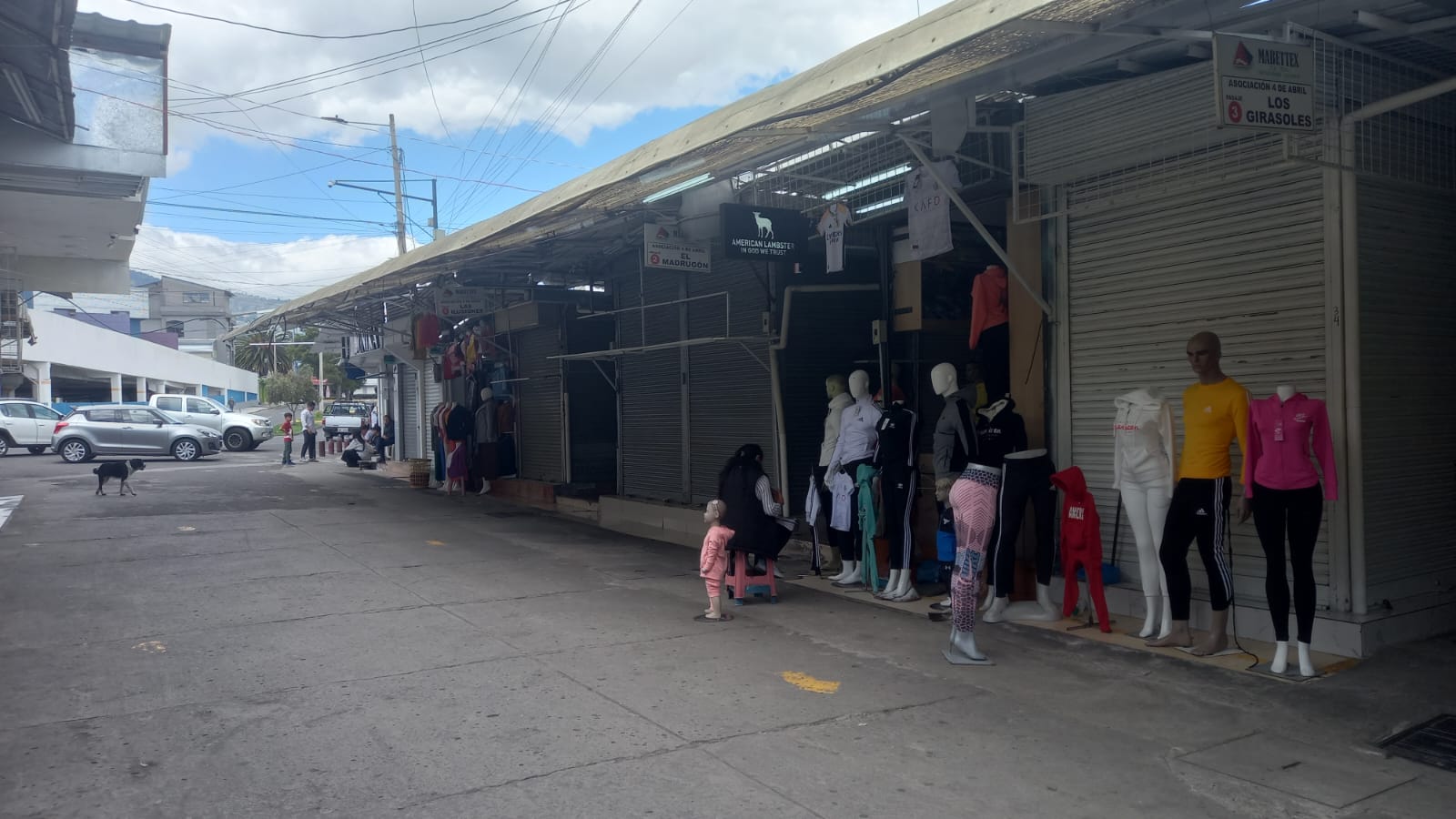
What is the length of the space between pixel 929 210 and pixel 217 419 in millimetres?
30483

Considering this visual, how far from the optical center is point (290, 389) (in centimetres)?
6562

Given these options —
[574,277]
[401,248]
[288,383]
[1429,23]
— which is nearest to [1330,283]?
[1429,23]

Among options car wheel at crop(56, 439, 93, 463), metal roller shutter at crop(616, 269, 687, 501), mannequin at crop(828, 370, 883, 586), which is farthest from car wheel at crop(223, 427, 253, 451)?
mannequin at crop(828, 370, 883, 586)

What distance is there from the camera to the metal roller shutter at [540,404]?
648 inches

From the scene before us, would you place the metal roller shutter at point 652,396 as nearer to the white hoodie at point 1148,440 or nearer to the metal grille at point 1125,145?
the metal grille at point 1125,145

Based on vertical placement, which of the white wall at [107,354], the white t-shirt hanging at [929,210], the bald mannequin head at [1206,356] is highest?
the white wall at [107,354]

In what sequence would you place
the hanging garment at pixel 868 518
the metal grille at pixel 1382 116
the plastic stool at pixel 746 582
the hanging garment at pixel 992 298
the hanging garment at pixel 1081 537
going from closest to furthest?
the metal grille at pixel 1382 116 < the hanging garment at pixel 1081 537 < the plastic stool at pixel 746 582 < the hanging garment at pixel 992 298 < the hanging garment at pixel 868 518

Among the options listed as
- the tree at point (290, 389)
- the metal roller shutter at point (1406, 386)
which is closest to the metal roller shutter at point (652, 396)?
the metal roller shutter at point (1406, 386)

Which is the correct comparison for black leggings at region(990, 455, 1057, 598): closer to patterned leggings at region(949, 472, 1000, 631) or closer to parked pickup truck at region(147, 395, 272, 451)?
patterned leggings at region(949, 472, 1000, 631)

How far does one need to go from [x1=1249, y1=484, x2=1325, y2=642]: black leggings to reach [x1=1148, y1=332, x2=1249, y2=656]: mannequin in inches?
9.6

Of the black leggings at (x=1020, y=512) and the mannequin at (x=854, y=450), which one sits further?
the mannequin at (x=854, y=450)

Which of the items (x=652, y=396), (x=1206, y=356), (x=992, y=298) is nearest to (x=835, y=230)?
(x=992, y=298)

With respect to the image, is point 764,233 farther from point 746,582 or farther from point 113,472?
point 113,472

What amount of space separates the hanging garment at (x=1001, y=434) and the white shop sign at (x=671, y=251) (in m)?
4.47
